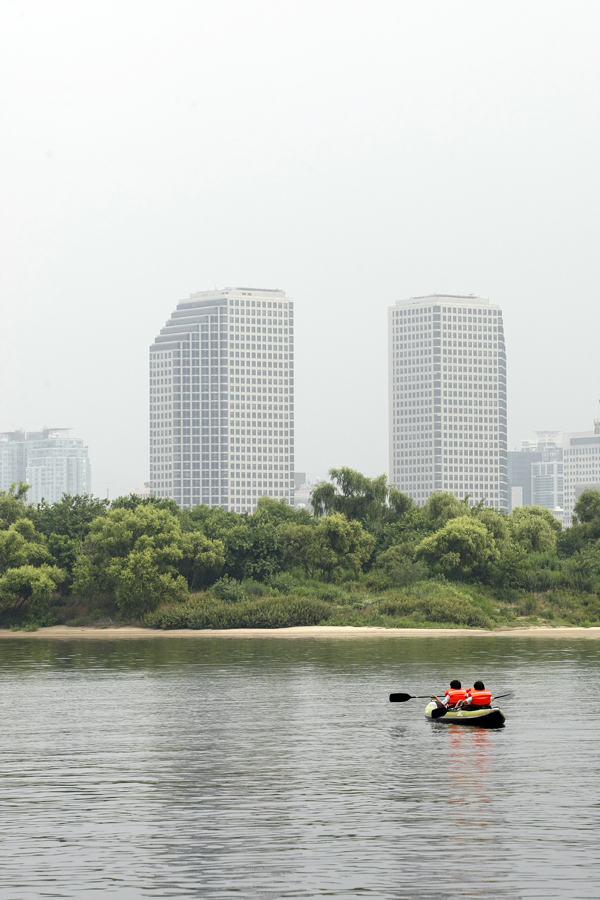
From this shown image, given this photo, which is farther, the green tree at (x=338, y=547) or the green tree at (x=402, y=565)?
the green tree at (x=338, y=547)

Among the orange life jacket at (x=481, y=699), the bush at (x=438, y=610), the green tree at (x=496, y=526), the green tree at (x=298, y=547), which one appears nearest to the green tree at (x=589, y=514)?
the green tree at (x=496, y=526)

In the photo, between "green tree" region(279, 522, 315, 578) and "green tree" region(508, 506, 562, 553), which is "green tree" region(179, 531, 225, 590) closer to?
"green tree" region(279, 522, 315, 578)

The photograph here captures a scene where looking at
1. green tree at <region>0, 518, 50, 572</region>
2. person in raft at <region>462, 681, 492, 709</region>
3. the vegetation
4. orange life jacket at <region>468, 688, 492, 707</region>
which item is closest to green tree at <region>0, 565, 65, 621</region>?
the vegetation

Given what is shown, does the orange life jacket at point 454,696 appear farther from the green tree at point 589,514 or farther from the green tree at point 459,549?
the green tree at point 589,514

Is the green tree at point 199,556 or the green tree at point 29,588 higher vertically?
the green tree at point 199,556

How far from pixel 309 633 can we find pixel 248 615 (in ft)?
24.0

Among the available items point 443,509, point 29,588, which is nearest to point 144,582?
point 29,588

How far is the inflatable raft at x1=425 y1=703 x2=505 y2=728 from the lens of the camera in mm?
42656

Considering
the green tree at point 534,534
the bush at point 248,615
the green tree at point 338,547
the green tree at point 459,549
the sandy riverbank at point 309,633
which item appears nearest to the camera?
the sandy riverbank at point 309,633

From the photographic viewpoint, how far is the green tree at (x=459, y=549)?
108 metres

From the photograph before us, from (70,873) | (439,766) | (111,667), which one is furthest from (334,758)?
(111,667)

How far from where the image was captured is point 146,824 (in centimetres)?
2731

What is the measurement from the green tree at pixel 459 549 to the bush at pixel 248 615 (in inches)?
442

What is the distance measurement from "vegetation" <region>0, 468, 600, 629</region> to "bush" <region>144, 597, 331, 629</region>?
11 cm
